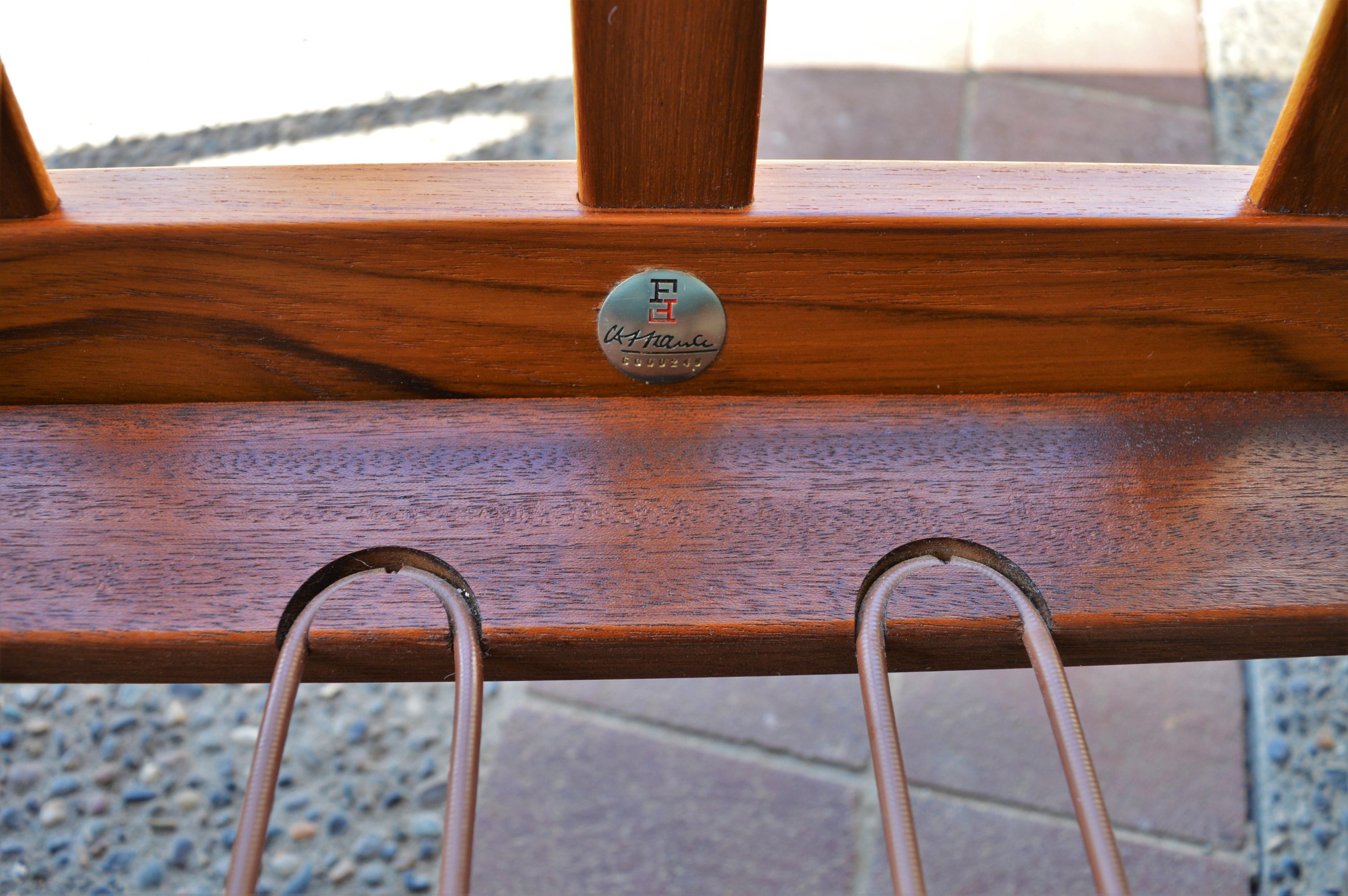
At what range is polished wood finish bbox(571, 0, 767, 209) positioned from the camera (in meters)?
0.28

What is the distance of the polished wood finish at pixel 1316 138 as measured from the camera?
299mm

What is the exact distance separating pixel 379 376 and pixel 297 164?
86mm

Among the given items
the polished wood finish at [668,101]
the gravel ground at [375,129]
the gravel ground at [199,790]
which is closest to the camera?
the polished wood finish at [668,101]

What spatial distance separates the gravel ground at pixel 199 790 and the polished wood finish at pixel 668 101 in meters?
0.51

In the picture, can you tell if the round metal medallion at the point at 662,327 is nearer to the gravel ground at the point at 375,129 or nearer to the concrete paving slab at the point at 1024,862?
the gravel ground at the point at 375,129

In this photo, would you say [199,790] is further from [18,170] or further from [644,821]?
[18,170]

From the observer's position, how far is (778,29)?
117cm

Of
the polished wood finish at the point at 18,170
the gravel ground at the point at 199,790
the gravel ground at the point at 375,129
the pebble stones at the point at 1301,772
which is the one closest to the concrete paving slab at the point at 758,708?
the gravel ground at the point at 199,790

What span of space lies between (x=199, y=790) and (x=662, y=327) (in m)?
0.55

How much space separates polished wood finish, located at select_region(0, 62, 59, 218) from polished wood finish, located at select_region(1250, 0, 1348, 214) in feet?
1.35

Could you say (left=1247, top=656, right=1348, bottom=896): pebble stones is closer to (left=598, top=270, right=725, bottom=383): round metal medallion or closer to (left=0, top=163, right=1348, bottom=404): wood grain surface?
(left=0, top=163, right=1348, bottom=404): wood grain surface

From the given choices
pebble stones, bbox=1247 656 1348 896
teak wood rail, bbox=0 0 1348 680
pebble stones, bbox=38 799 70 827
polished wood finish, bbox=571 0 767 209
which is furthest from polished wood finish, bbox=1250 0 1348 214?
pebble stones, bbox=38 799 70 827

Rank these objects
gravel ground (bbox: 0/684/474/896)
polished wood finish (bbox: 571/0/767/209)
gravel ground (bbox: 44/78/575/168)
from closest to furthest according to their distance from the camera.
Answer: polished wood finish (bbox: 571/0/767/209)
gravel ground (bbox: 0/684/474/896)
gravel ground (bbox: 44/78/575/168)

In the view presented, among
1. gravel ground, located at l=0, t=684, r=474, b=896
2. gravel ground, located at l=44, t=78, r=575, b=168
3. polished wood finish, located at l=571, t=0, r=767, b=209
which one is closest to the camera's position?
polished wood finish, located at l=571, t=0, r=767, b=209
